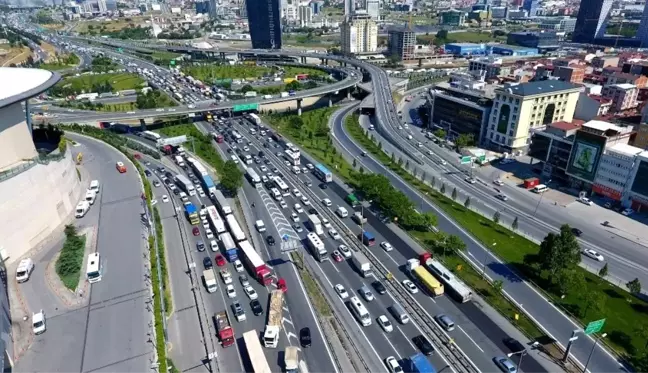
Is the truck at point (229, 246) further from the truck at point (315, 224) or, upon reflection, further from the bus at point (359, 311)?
the bus at point (359, 311)

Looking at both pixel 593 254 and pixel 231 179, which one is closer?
pixel 593 254

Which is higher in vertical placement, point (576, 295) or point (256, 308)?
point (256, 308)

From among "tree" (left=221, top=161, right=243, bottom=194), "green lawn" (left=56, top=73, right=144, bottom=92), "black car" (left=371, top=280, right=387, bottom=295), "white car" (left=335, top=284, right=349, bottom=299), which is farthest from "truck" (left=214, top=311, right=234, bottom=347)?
"green lawn" (left=56, top=73, right=144, bottom=92)

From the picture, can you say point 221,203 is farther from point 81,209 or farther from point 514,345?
point 514,345

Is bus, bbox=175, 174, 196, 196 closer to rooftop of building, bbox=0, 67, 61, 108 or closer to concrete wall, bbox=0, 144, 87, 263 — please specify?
concrete wall, bbox=0, 144, 87, 263

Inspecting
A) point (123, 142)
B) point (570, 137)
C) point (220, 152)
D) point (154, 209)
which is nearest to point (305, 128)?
point (220, 152)

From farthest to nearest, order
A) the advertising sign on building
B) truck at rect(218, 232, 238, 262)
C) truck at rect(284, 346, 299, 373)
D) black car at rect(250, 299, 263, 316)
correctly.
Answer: the advertising sign on building → truck at rect(218, 232, 238, 262) → black car at rect(250, 299, 263, 316) → truck at rect(284, 346, 299, 373)

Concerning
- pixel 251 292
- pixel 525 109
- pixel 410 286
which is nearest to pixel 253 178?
pixel 251 292
